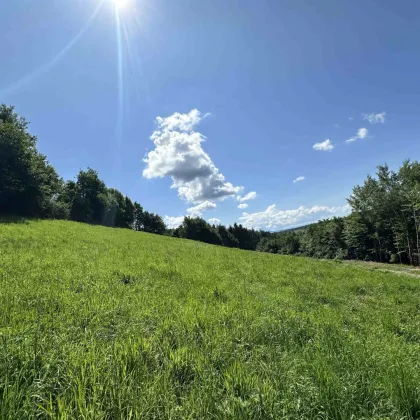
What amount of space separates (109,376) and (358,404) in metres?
2.78

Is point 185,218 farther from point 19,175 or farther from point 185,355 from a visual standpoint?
point 185,355

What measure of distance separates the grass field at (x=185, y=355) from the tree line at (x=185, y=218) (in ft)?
90.1

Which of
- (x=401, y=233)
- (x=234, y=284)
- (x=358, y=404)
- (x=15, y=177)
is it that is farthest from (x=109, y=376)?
(x=401, y=233)

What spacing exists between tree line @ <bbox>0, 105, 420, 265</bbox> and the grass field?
27476 mm

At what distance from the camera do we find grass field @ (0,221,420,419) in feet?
8.35

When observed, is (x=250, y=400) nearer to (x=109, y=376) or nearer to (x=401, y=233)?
(x=109, y=376)

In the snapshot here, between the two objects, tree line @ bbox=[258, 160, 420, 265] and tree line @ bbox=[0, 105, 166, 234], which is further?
tree line @ bbox=[258, 160, 420, 265]

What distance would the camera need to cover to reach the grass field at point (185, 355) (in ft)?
8.35

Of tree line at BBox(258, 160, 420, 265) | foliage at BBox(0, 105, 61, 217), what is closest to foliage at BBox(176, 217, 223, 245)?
tree line at BBox(258, 160, 420, 265)

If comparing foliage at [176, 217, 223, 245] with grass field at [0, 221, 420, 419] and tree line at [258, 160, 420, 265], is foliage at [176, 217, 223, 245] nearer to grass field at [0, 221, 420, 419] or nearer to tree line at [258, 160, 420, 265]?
tree line at [258, 160, 420, 265]

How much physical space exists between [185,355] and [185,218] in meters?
94.7

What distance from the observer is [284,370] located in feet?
11.0

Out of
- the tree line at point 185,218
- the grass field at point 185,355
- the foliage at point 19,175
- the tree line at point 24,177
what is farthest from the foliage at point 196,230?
the grass field at point 185,355

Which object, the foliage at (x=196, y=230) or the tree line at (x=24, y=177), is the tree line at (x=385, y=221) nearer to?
the foliage at (x=196, y=230)
